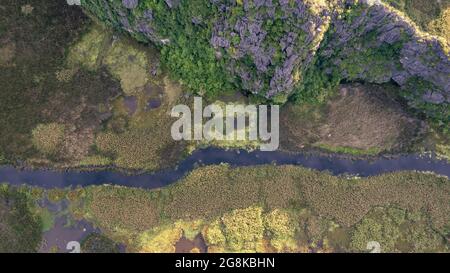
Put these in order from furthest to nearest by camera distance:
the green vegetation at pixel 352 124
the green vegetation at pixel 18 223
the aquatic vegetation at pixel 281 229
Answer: the green vegetation at pixel 352 124, the aquatic vegetation at pixel 281 229, the green vegetation at pixel 18 223

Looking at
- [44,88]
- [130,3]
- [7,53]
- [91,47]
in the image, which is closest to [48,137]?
[44,88]

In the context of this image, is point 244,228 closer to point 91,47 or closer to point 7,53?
point 91,47

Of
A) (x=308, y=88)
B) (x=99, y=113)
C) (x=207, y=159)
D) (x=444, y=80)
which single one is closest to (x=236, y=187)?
(x=207, y=159)

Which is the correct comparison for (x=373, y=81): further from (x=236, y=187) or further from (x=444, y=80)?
(x=236, y=187)

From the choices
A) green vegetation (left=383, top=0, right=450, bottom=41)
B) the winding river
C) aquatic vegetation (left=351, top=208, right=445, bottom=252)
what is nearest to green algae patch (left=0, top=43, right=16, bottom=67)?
the winding river

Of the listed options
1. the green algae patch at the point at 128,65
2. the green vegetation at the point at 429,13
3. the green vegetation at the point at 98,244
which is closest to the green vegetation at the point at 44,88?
the green algae patch at the point at 128,65

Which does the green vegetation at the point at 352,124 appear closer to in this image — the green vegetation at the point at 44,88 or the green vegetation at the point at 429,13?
the green vegetation at the point at 429,13

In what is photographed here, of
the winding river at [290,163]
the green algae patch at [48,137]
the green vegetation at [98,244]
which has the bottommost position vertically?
the green vegetation at [98,244]
